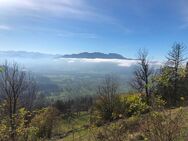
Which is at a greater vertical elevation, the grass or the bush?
the bush

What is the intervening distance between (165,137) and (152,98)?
1097mm

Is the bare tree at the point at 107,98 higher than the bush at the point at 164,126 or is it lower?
lower

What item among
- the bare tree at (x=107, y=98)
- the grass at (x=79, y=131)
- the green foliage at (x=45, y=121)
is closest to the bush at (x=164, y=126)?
the grass at (x=79, y=131)

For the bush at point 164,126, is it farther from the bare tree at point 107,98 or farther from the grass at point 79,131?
the bare tree at point 107,98

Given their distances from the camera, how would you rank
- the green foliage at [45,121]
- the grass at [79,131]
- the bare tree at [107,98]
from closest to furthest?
1. the grass at [79,131]
2. the green foliage at [45,121]
3. the bare tree at [107,98]

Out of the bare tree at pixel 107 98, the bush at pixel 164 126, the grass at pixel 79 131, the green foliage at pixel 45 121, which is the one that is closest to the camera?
the bush at pixel 164 126

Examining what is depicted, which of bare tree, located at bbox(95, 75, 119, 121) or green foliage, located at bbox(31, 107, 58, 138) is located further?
bare tree, located at bbox(95, 75, 119, 121)

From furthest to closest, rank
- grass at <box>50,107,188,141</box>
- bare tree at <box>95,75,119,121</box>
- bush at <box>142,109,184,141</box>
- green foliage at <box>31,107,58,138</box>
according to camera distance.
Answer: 1. bare tree at <box>95,75,119,121</box>
2. green foliage at <box>31,107,58,138</box>
3. grass at <box>50,107,188,141</box>
4. bush at <box>142,109,184,141</box>

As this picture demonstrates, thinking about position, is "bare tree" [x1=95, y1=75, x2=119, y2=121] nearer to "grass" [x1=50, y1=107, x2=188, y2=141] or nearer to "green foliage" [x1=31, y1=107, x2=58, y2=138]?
"grass" [x1=50, y1=107, x2=188, y2=141]

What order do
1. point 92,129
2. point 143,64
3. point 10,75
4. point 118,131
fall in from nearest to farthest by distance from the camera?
point 118,131 → point 92,129 → point 10,75 → point 143,64

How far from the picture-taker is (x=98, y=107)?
1714 inches

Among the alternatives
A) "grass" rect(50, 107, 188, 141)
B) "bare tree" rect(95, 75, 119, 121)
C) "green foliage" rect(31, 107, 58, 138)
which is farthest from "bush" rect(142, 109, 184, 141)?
"bare tree" rect(95, 75, 119, 121)

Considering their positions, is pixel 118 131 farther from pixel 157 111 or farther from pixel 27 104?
pixel 27 104

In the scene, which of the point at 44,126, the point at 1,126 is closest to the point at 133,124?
the point at 1,126
